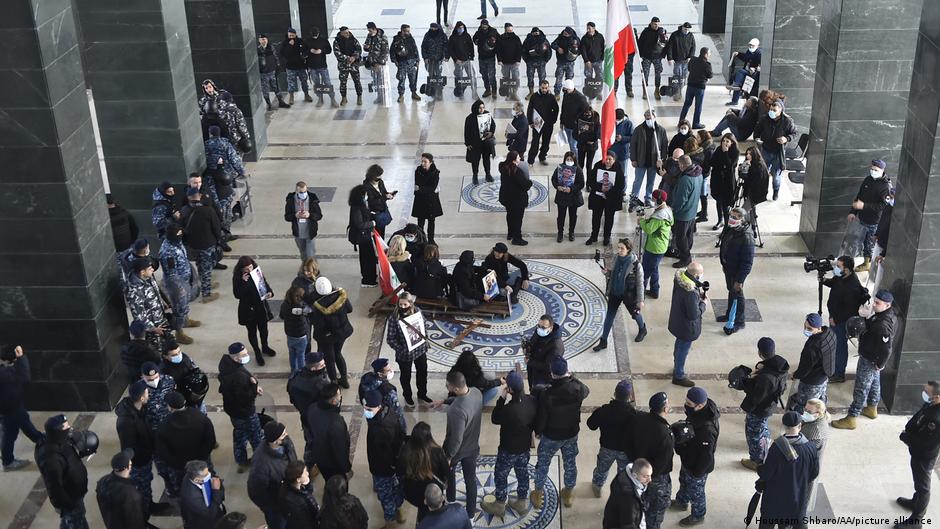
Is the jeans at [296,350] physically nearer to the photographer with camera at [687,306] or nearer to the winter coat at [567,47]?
the photographer with camera at [687,306]

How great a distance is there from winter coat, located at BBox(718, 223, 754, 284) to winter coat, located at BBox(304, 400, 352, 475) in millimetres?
6019

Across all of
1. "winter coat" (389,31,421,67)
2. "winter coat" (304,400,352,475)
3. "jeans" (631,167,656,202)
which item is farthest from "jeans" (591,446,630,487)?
"winter coat" (389,31,421,67)

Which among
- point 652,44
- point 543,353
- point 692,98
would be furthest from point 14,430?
point 652,44

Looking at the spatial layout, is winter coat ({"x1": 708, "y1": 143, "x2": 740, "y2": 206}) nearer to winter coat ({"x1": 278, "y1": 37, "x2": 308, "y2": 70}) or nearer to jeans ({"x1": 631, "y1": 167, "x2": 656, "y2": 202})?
jeans ({"x1": 631, "y1": 167, "x2": 656, "y2": 202})

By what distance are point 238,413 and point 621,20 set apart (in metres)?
7.43

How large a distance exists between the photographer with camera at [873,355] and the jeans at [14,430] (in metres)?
9.01

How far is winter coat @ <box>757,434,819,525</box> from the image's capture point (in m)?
9.16

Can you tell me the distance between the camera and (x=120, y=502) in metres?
8.86

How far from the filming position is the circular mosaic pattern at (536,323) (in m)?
13.5

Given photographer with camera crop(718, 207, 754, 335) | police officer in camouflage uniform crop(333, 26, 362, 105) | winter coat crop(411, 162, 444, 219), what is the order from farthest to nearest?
police officer in camouflage uniform crop(333, 26, 362, 105) → winter coat crop(411, 162, 444, 219) → photographer with camera crop(718, 207, 754, 335)

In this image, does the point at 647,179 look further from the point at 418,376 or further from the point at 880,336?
the point at 418,376

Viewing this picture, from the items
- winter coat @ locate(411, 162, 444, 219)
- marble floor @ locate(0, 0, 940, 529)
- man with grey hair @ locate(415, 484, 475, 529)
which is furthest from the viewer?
winter coat @ locate(411, 162, 444, 219)

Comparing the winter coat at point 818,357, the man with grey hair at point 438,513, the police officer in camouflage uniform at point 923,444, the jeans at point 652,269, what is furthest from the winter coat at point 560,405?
the jeans at point 652,269

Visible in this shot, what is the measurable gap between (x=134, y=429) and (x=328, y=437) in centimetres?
194
